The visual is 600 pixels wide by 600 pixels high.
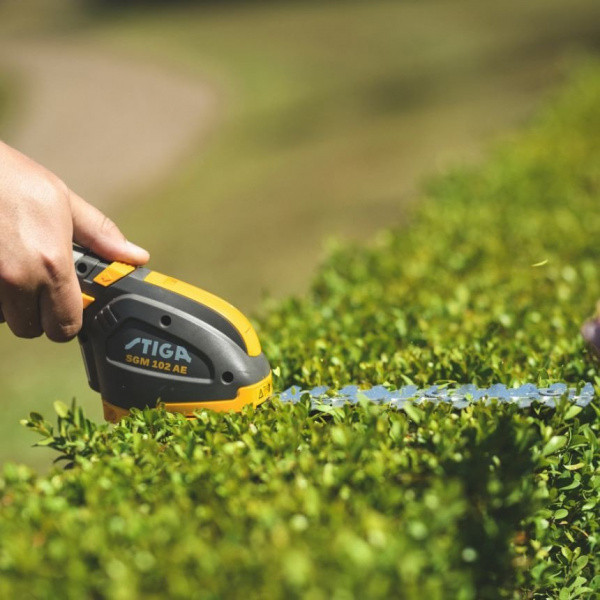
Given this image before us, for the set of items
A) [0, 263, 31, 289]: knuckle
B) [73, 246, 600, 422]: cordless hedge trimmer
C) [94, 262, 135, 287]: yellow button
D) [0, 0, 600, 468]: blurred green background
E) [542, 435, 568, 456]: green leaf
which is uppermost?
[0, 263, 31, 289]: knuckle

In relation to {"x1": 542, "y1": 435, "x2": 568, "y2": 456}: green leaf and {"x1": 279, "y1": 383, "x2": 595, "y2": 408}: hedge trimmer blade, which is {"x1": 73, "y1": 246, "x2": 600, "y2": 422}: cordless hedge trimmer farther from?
{"x1": 542, "y1": 435, "x2": 568, "y2": 456}: green leaf

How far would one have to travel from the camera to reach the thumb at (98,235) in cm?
327

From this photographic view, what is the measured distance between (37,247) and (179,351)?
2.20 feet

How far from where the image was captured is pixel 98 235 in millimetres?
3312

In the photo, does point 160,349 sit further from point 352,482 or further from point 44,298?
point 352,482

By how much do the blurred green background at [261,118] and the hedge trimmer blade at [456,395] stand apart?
359cm

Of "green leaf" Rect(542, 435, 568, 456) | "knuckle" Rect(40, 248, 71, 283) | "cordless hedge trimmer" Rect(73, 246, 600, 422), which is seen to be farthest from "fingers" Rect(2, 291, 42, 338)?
"green leaf" Rect(542, 435, 568, 456)

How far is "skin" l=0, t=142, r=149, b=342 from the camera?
2.96 m

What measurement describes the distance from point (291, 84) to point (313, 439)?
58.7ft

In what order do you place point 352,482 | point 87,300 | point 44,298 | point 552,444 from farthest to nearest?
point 87,300 → point 44,298 → point 552,444 → point 352,482

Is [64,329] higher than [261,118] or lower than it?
higher

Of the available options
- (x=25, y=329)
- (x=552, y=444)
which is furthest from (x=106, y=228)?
(x=552, y=444)

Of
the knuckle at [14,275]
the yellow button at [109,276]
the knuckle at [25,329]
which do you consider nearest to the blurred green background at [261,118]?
the knuckle at [25,329]

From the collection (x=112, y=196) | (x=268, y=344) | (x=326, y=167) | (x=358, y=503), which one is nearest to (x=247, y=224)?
(x=326, y=167)
